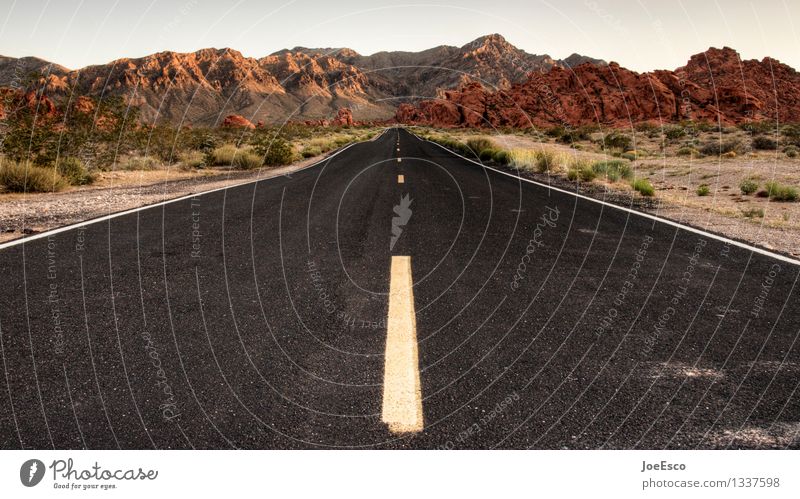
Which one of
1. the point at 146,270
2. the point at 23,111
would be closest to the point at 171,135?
the point at 23,111

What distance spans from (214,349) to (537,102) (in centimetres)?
9584

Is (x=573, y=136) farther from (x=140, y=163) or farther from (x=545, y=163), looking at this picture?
(x=140, y=163)

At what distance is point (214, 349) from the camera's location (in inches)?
116

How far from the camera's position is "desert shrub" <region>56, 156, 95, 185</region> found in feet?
41.1

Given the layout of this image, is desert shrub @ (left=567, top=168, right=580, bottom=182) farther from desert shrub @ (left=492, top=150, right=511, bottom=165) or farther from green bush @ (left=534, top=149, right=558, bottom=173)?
desert shrub @ (left=492, top=150, right=511, bottom=165)

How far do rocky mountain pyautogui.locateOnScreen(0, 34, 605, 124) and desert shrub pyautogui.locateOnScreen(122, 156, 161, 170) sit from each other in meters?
86.9

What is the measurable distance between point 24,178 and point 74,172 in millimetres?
2007

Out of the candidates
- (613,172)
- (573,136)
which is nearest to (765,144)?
(573,136)

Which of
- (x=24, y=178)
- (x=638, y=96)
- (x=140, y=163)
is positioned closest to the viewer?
(x=24, y=178)

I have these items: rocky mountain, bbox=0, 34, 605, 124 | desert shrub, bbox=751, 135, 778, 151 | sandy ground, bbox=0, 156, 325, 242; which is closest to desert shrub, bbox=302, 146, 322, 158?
sandy ground, bbox=0, 156, 325, 242

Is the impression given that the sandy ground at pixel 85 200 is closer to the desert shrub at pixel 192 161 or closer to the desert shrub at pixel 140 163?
the desert shrub at pixel 140 163

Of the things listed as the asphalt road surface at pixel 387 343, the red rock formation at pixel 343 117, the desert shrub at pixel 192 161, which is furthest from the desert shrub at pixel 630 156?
the red rock formation at pixel 343 117

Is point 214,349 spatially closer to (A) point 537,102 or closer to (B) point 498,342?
(B) point 498,342

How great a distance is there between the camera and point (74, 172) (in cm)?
1278
